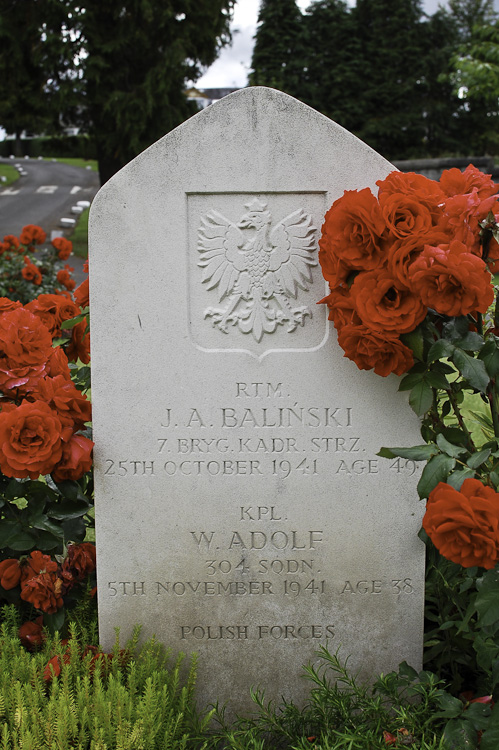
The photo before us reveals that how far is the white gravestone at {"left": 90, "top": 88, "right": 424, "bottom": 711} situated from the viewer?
8.14 feet

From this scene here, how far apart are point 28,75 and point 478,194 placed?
17.6 metres

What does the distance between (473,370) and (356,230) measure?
54 centimetres

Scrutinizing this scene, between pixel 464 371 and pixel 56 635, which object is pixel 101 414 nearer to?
pixel 56 635

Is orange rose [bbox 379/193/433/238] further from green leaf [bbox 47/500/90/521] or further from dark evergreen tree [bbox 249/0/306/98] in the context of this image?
dark evergreen tree [bbox 249/0/306/98]

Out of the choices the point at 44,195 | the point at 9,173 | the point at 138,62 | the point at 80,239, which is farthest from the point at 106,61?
the point at 9,173

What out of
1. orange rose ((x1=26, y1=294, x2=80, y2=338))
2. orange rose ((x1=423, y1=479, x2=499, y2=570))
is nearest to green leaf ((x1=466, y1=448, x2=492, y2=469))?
orange rose ((x1=423, y1=479, x2=499, y2=570))

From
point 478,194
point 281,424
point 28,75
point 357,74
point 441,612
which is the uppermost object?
point 357,74

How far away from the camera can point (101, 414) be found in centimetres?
260

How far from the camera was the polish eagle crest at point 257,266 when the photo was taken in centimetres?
252

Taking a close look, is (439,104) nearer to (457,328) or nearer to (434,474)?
(457,328)

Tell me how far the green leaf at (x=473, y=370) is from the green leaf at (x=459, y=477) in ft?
0.86

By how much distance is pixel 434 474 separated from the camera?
2064 mm

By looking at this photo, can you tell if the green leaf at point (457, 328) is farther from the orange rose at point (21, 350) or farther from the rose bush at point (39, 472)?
the orange rose at point (21, 350)

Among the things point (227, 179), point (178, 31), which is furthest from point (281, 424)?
point (178, 31)
